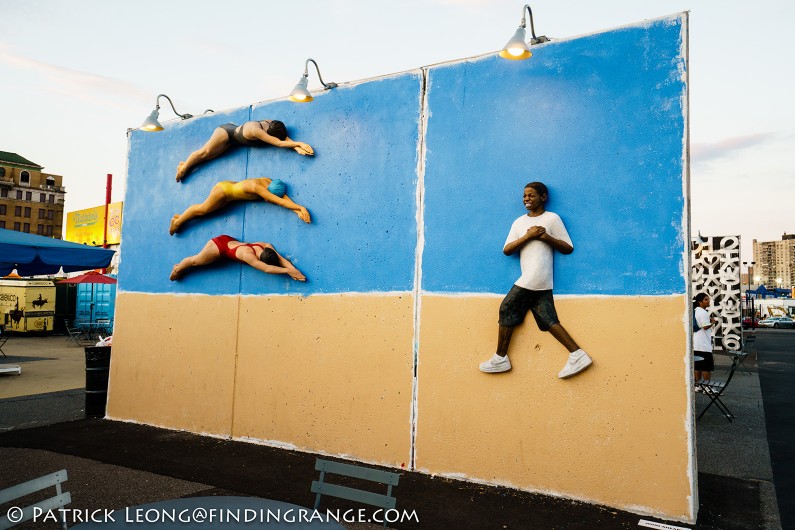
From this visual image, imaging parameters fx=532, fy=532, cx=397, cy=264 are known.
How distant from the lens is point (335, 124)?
20.9 ft

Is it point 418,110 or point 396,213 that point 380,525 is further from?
point 418,110

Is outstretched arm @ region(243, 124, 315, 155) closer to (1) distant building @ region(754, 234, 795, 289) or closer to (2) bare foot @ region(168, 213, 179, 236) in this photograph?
(2) bare foot @ region(168, 213, 179, 236)

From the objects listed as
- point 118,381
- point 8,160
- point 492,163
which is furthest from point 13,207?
point 492,163

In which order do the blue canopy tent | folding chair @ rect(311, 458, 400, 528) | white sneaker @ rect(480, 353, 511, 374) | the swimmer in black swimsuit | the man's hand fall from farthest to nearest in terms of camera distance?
the blue canopy tent < the swimmer in black swimsuit < white sneaker @ rect(480, 353, 511, 374) < the man's hand < folding chair @ rect(311, 458, 400, 528)

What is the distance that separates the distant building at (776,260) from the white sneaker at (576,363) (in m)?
176

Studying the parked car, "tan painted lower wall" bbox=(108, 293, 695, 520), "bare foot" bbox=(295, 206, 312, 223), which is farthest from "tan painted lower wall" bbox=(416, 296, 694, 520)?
the parked car

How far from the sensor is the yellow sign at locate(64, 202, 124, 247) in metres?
24.0

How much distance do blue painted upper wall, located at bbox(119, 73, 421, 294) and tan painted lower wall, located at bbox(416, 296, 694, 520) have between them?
0.92m

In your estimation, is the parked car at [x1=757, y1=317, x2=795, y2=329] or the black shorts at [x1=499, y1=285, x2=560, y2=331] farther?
the parked car at [x1=757, y1=317, x2=795, y2=329]

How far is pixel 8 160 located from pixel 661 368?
286 feet

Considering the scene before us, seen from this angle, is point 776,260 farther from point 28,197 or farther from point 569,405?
point 569,405

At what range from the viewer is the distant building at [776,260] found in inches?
6097

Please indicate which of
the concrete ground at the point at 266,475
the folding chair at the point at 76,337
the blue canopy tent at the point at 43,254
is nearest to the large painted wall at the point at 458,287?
the concrete ground at the point at 266,475

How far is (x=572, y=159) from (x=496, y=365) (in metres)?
2.09
